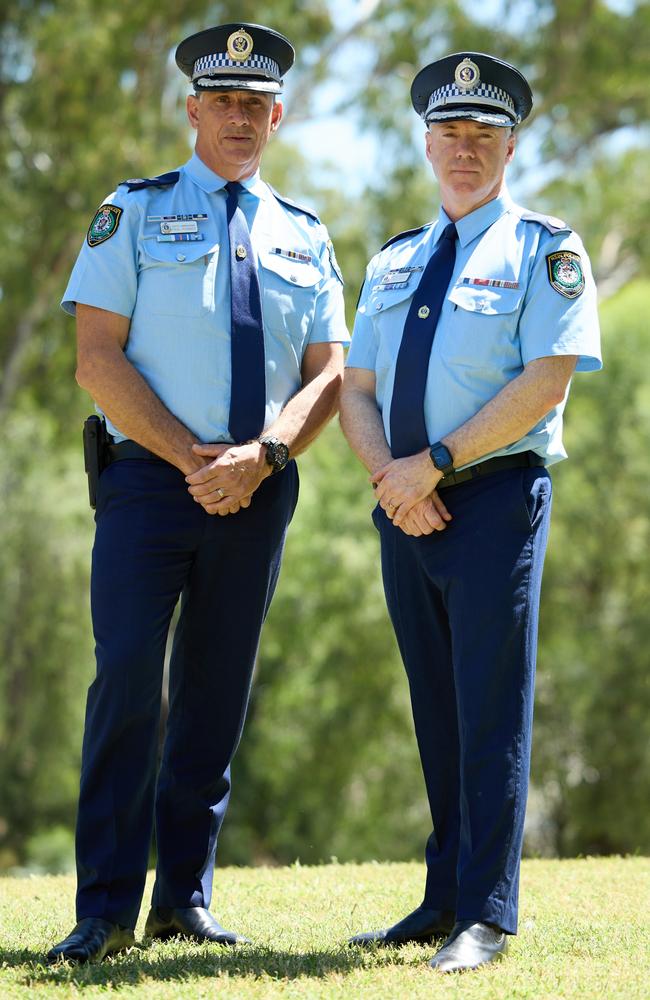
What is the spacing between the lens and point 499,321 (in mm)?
3645

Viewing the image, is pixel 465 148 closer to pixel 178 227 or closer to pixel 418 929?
pixel 178 227

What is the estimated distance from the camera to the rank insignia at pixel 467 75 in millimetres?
3768

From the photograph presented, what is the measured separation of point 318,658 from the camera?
62.5ft

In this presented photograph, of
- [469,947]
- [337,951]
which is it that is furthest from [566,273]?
[337,951]

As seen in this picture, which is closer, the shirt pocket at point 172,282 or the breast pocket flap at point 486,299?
the breast pocket flap at point 486,299

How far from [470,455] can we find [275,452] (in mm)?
579

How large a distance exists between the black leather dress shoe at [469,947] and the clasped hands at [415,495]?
105 centimetres

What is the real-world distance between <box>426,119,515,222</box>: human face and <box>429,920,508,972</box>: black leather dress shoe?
6.50 ft

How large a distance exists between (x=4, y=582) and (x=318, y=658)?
5.00 m

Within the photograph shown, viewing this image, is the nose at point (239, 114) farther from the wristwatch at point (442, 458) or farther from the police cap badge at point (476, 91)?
the wristwatch at point (442, 458)

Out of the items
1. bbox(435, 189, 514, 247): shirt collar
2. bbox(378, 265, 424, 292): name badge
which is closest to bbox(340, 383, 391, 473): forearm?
bbox(378, 265, 424, 292): name badge

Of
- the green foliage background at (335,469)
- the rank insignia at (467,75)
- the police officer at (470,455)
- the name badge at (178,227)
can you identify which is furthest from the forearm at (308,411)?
the green foliage background at (335,469)

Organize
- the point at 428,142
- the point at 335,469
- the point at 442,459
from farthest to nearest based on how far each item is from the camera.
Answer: the point at 335,469 < the point at 428,142 < the point at 442,459

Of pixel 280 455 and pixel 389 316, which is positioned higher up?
pixel 389 316
